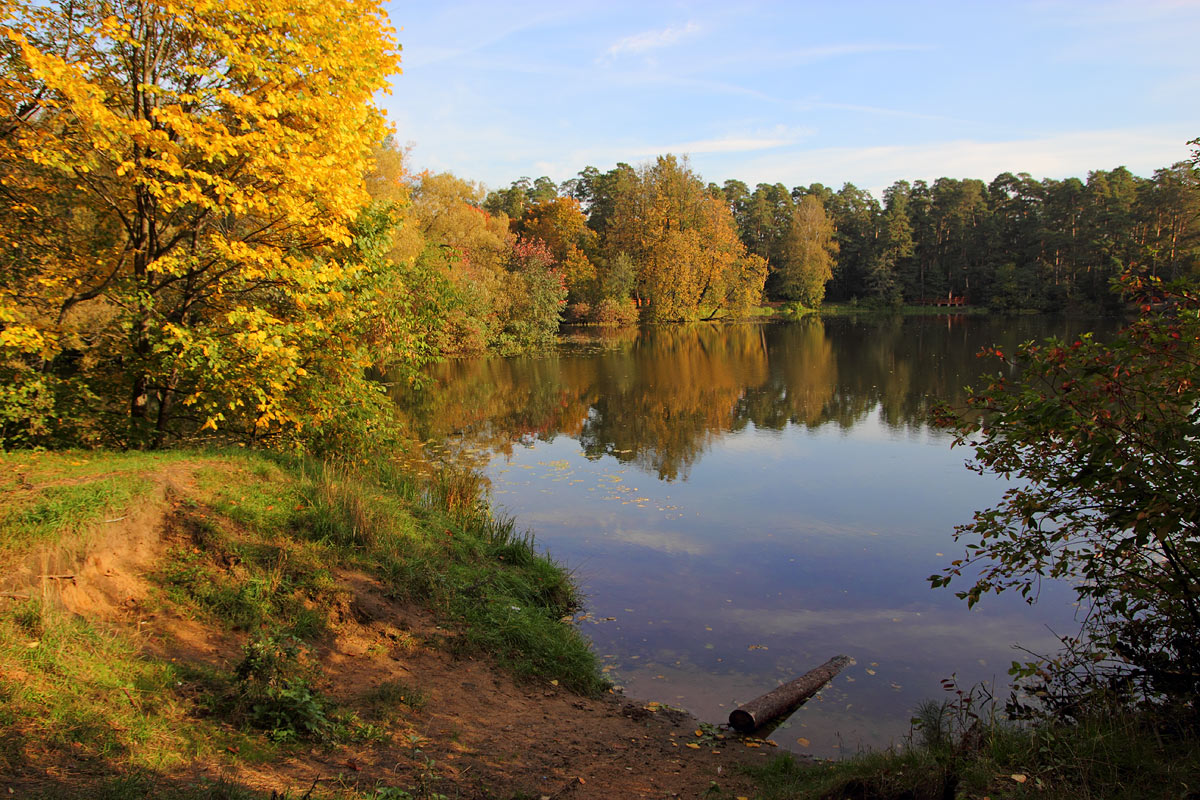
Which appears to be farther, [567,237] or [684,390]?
[567,237]

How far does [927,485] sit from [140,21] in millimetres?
14749

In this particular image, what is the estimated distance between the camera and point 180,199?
326 inches

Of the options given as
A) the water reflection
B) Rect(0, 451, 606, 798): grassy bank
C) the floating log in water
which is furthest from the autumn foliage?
Rect(0, 451, 606, 798): grassy bank

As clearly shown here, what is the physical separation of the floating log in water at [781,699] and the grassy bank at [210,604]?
Result: 1526mm

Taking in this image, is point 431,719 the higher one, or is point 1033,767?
point 1033,767

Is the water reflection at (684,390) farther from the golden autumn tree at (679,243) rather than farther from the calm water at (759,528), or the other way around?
the golden autumn tree at (679,243)

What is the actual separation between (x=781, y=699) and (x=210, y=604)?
5076 millimetres

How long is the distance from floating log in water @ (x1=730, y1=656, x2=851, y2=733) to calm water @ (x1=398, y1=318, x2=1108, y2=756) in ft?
0.40

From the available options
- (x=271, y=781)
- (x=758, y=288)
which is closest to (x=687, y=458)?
(x=271, y=781)

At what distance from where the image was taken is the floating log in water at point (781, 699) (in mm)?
6125

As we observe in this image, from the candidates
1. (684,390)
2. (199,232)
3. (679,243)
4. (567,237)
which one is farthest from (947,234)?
(199,232)

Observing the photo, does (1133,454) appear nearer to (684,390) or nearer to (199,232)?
(199,232)

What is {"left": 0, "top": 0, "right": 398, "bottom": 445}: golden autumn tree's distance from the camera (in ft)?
26.4

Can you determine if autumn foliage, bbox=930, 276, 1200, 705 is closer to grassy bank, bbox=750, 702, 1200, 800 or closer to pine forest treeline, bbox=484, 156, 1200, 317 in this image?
grassy bank, bbox=750, 702, 1200, 800
